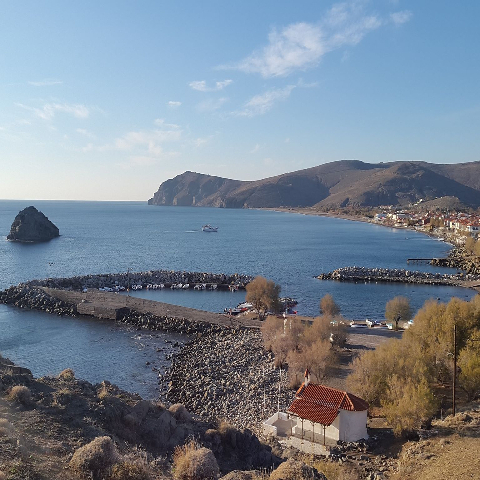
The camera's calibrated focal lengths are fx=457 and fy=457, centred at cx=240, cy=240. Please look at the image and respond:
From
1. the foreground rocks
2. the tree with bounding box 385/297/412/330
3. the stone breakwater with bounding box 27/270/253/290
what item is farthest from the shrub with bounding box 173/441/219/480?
the stone breakwater with bounding box 27/270/253/290

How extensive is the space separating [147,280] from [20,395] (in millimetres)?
43631

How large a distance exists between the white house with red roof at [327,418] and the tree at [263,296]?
64.1 feet

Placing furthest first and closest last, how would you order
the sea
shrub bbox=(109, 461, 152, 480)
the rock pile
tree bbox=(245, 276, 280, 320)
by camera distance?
the rock pile, tree bbox=(245, 276, 280, 320), the sea, shrub bbox=(109, 461, 152, 480)

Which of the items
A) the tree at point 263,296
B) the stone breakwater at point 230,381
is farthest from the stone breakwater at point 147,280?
the stone breakwater at point 230,381

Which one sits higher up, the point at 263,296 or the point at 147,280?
the point at 263,296

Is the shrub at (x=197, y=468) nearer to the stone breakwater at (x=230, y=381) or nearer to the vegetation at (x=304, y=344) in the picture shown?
the stone breakwater at (x=230, y=381)

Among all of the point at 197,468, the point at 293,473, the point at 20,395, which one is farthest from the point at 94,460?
the point at 20,395

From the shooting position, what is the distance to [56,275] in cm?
5916

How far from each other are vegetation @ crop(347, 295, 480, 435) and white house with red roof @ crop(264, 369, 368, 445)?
45.6 inches

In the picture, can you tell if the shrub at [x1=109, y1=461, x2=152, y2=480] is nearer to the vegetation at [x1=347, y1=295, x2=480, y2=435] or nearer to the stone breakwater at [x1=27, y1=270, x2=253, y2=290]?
the vegetation at [x1=347, y1=295, x2=480, y2=435]

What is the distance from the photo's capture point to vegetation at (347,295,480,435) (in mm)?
15719

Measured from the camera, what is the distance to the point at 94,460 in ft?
28.7

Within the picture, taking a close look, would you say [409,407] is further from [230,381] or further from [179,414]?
[230,381]

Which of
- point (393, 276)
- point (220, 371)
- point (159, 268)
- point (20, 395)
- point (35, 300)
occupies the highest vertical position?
point (20, 395)
